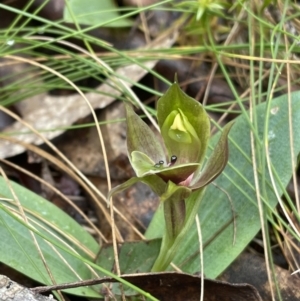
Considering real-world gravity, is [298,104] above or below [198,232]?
above

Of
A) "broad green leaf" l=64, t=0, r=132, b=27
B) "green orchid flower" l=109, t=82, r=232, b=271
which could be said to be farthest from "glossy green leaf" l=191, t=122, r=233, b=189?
"broad green leaf" l=64, t=0, r=132, b=27

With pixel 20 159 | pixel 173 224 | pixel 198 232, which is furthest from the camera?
pixel 20 159

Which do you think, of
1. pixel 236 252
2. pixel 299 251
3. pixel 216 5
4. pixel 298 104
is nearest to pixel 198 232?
pixel 236 252

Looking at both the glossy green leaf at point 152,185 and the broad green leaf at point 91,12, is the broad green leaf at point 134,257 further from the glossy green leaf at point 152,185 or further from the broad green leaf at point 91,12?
the broad green leaf at point 91,12

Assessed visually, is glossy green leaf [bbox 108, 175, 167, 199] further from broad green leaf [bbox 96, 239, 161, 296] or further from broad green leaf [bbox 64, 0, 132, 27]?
broad green leaf [bbox 64, 0, 132, 27]

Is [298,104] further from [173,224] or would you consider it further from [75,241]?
[75,241]

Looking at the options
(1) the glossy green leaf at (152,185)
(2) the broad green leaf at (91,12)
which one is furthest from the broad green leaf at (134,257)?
(2) the broad green leaf at (91,12)

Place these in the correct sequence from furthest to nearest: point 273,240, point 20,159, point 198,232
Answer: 1. point 20,159
2. point 273,240
3. point 198,232
